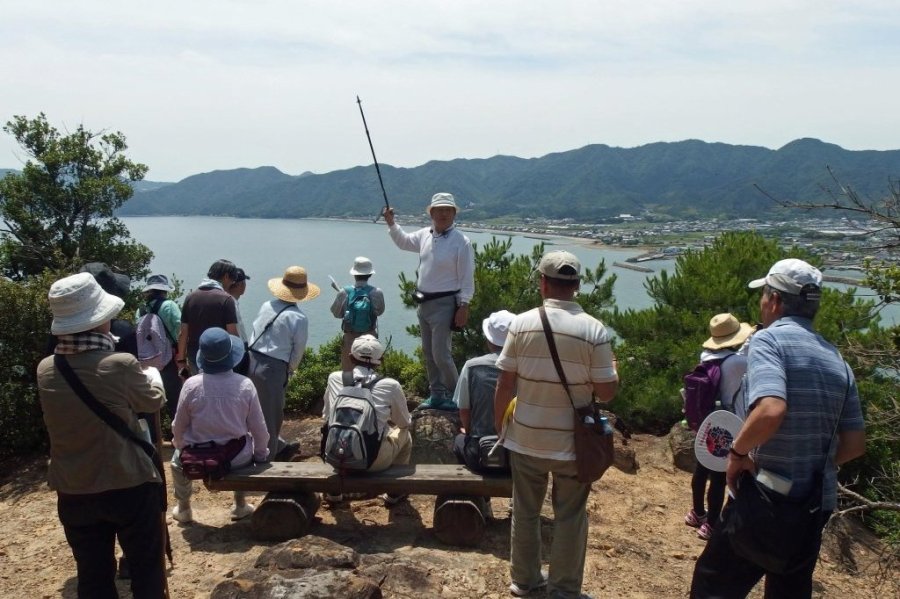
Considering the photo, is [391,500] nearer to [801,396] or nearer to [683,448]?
[683,448]

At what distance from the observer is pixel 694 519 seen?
191 inches

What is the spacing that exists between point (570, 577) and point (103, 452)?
7.60 ft

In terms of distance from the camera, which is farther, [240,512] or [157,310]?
[157,310]

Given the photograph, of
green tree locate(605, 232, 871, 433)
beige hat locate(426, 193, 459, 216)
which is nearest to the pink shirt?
beige hat locate(426, 193, 459, 216)

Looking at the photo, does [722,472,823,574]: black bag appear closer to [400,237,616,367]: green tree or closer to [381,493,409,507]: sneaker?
[381,493,409,507]: sneaker

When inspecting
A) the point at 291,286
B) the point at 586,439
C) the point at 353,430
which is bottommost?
the point at 353,430

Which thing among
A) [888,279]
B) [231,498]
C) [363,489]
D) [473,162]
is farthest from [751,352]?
[473,162]

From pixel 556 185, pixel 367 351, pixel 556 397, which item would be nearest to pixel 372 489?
pixel 367 351

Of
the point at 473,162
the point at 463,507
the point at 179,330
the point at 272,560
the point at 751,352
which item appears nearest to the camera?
the point at 751,352

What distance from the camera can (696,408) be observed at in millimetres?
4305

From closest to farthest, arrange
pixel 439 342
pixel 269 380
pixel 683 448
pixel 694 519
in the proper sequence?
pixel 694 519
pixel 269 380
pixel 439 342
pixel 683 448

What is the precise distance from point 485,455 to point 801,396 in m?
2.12

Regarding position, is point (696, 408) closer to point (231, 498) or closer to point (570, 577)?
point (570, 577)

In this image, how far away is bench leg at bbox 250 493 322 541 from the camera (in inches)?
169
